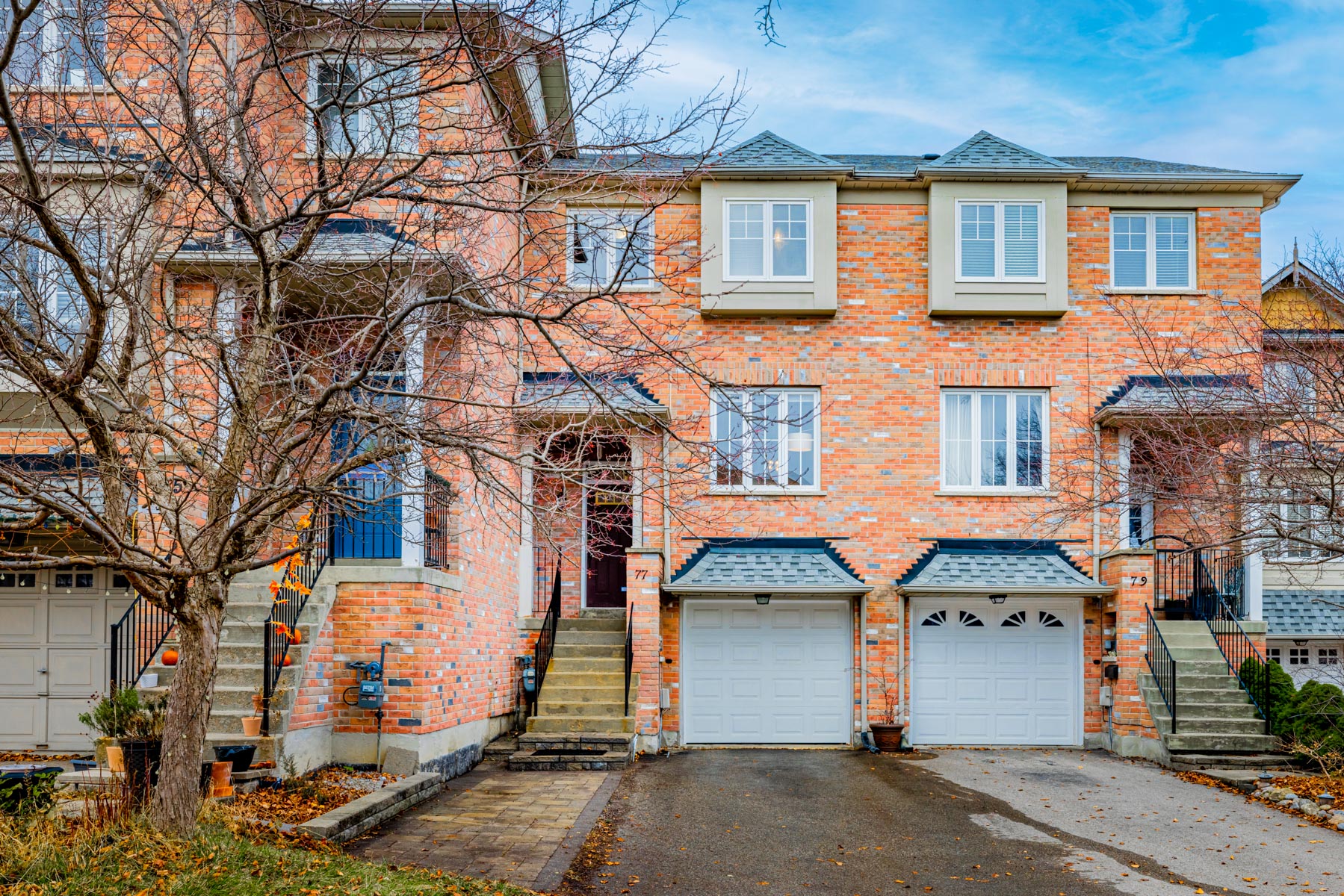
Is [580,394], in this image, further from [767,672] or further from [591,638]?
[767,672]

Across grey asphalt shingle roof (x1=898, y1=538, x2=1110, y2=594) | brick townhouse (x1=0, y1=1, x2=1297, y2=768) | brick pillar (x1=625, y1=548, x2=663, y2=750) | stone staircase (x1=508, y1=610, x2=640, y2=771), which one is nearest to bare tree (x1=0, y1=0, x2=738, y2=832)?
stone staircase (x1=508, y1=610, x2=640, y2=771)

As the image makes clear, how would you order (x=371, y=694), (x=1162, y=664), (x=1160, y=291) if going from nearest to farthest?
1. (x=371, y=694)
2. (x=1162, y=664)
3. (x=1160, y=291)

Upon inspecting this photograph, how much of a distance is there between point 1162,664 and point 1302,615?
4587mm

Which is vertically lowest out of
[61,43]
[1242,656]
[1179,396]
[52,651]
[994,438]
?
[1242,656]

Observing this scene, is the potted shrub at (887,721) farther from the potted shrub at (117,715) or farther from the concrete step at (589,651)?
the potted shrub at (117,715)

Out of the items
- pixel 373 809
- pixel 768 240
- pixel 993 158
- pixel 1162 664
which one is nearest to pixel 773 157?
pixel 768 240

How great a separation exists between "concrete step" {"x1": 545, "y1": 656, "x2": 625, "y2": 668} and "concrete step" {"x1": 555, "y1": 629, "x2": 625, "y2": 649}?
1.31 feet

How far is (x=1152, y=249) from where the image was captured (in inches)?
673

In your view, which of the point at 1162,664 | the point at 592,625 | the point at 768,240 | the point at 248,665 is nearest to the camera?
the point at 248,665

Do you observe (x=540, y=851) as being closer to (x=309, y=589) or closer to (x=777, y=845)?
(x=777, y=845)

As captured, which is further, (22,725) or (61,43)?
(22,725)

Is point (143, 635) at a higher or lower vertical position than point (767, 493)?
lower

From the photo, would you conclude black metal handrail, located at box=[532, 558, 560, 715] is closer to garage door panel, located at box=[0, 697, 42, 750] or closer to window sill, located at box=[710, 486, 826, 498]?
window sill, located at box=[710, 486, 826, 498]

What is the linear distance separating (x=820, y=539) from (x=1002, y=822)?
634 cm
